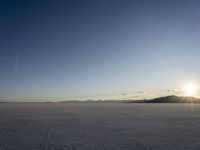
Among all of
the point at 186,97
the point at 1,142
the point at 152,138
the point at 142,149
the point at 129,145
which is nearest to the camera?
the point at 142,149

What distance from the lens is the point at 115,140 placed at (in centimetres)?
940

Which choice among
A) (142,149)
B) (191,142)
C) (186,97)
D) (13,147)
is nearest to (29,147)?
(13,147)

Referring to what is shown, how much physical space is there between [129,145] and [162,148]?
135 cm

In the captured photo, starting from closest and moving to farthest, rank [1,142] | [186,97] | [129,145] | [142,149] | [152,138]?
[142,149] → [129,145] → [1,142] → [152,138] → [186,97]

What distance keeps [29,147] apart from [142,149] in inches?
181

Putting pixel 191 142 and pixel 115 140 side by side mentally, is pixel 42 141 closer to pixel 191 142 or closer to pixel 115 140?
pixel 115 140

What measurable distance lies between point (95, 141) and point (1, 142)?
14.0 feet

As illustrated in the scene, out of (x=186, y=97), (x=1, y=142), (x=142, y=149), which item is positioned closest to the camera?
(x=142, y=149)

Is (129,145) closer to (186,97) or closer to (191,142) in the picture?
(191,142)

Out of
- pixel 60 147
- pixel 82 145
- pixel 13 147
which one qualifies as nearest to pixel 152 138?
pixel 82 145

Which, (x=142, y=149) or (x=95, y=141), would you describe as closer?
(x=142, y=149)

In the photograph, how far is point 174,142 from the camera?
29.4 feet

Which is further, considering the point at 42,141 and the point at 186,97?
the point at 186,97

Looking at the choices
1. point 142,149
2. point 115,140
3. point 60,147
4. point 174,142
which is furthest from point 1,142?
point 174,142
